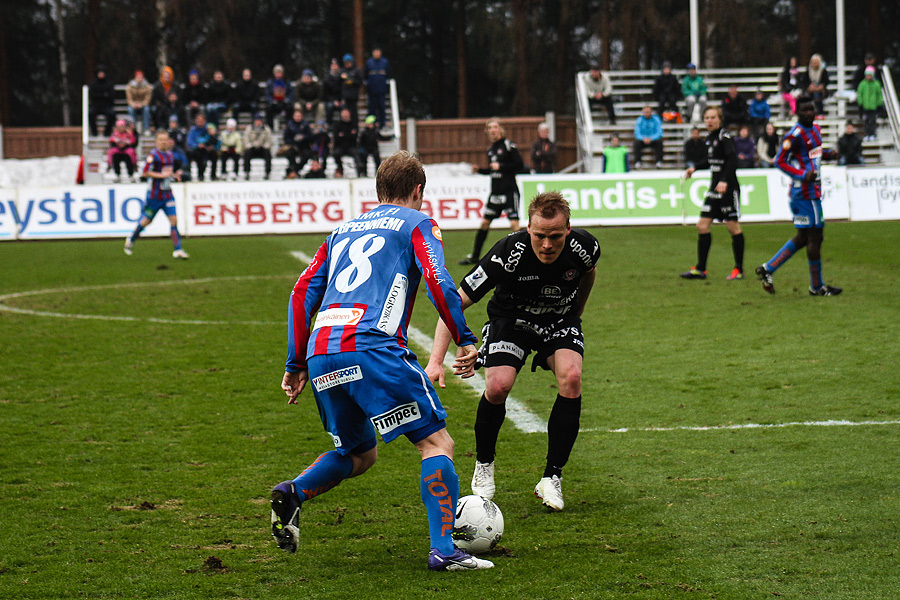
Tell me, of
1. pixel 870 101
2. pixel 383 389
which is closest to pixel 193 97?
pixel 870 101

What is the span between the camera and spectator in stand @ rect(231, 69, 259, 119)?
26.9 metres

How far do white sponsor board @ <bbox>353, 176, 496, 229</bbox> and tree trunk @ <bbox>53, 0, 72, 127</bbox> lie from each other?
26537 mm

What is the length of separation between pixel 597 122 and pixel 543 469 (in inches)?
1018

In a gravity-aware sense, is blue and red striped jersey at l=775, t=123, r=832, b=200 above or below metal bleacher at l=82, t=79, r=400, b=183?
below

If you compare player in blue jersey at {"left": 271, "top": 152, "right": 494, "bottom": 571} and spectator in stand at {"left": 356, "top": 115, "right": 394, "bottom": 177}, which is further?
spectator in stand at {"left": 356, "top": 115, "right": 394, "bottom": 177}

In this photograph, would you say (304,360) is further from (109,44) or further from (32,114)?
(32,114)

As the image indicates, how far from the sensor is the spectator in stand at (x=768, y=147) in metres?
25.2

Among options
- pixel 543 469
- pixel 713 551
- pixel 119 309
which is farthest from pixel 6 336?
pixel 713 551

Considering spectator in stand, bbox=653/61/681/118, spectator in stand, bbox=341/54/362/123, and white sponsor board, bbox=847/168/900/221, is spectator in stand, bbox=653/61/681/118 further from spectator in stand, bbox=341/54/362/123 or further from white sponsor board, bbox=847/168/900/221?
spectator in stand, bbox=341/54/362/123

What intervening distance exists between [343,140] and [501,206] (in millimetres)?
10066

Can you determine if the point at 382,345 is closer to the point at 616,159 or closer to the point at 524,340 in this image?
the point at 524,340

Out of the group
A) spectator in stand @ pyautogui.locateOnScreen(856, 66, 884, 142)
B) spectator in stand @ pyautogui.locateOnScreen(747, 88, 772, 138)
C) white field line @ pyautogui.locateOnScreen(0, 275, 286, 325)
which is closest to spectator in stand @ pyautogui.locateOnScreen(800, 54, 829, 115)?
spectator in stand @ pyautogui.locateOnScreen(856, 66, 884, 142)

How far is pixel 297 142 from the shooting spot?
25.2 m

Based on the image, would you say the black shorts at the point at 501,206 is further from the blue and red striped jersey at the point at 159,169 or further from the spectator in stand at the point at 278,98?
the spectator in stand at the point at 278,98
